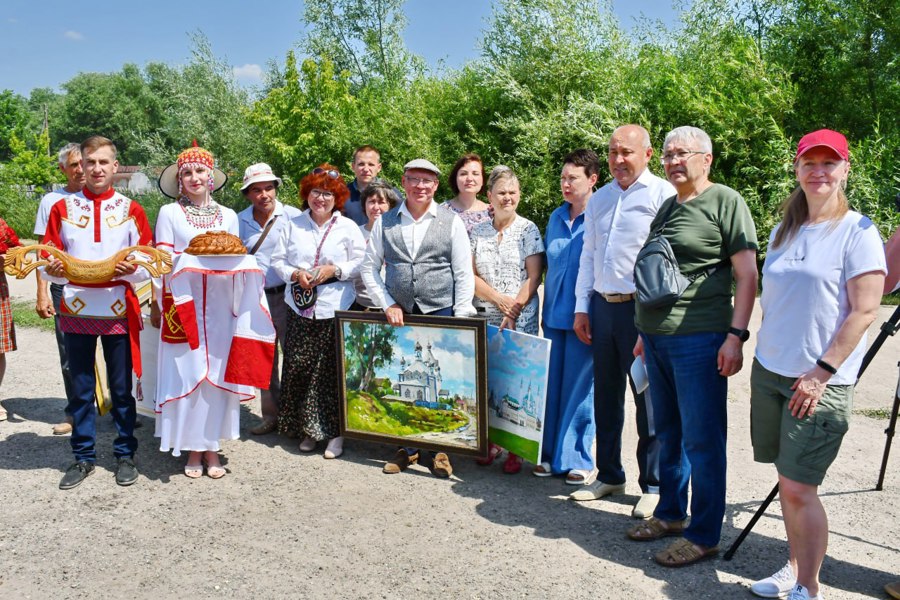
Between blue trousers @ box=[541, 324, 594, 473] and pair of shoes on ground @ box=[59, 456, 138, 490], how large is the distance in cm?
293

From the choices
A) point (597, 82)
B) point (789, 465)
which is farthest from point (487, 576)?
point (597, 82)

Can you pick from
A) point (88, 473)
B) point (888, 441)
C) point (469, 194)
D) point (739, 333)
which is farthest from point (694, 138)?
point (88, 473)

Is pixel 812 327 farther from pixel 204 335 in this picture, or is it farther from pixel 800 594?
pixel 204 335

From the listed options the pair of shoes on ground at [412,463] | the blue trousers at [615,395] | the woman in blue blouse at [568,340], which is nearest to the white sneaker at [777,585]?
the blue trousers at [615,395]

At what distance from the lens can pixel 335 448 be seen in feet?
18.6

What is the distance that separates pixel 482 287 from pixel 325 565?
2.18 m

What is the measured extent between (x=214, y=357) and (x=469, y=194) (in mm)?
2244

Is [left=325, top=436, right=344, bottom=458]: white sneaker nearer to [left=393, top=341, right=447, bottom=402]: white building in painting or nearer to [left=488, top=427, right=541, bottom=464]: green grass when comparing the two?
[left=393, top=341, right=447, bottom=402]: white building in painting

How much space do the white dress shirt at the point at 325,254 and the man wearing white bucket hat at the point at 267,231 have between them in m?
0.35

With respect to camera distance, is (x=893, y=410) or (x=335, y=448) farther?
(x=335, y=448)

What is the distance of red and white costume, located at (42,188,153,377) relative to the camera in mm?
4965

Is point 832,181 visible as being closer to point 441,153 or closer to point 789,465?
point 789,465

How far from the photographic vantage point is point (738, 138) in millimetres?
12680

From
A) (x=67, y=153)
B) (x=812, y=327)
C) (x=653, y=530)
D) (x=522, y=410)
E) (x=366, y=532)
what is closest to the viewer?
(x=812, y=327)
